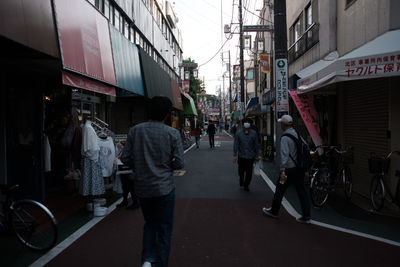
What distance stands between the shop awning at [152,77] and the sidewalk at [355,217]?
8.08m

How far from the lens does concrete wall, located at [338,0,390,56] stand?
702 centimetres

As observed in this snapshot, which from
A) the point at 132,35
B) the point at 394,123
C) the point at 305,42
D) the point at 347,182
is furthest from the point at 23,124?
the point at 305,42

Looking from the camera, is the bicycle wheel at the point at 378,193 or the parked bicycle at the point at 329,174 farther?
the parked bicycle at the point at 329,174

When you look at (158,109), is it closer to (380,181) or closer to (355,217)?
(355,217)

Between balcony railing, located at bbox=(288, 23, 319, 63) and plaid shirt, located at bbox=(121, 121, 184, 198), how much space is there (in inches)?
395

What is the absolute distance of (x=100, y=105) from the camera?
1223 cm

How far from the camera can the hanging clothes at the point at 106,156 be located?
673 centimetres

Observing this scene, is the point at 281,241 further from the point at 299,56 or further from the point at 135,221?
the point at 299,56

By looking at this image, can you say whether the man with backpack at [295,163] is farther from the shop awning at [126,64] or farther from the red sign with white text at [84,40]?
the shop awning at [126,64]

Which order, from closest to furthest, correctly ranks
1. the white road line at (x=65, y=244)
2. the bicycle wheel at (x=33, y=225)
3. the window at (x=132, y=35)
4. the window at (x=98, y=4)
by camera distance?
1. the white road line at (x=65, y=244)
2. the bicycle wheel at (x=33, y=225)
3. the window at (x=98, y=4)
4. the window at (x=132, y=35)

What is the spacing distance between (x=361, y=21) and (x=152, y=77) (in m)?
9.50

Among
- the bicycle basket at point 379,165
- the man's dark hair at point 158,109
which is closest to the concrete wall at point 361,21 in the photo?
the bicycle basket at point 379,165

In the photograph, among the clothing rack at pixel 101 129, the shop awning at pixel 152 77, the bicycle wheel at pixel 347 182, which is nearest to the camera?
the bicycle wheel at pixel 347 182

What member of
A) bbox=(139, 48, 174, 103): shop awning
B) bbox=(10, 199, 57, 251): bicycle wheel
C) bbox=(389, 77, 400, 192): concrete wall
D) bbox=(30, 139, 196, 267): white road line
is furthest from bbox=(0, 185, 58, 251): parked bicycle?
bbox=(139, 48, 174, 103): shop awning
